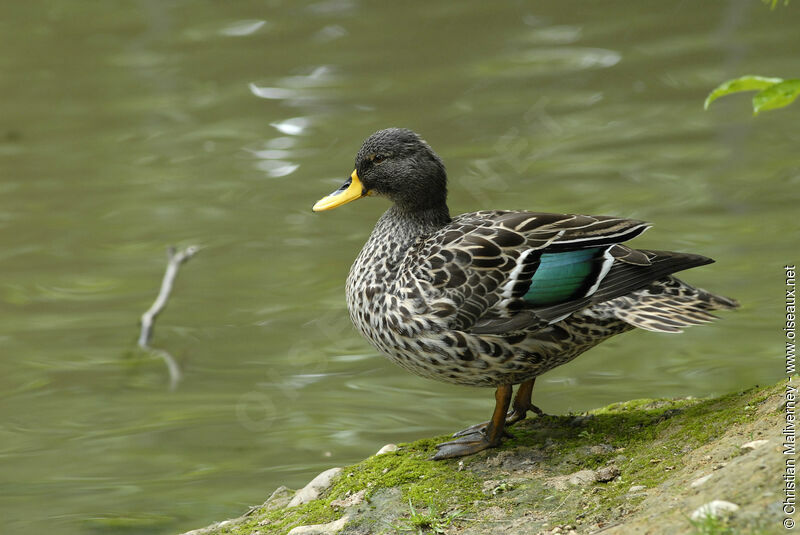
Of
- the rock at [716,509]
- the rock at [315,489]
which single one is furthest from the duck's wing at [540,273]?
the rock at [716,509]

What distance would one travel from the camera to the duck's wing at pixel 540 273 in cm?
440

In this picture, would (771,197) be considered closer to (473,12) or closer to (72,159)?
(473,12)

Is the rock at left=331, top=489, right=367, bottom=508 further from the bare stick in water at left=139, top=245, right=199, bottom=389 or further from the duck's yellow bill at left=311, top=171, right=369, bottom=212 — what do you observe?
the bare stick in water at left=139, top=245, right=199, bottom=389

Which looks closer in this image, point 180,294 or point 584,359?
point 584,359

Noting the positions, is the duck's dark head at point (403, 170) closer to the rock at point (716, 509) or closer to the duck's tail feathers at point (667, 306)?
the duck's tail feathers at point (667, 306)

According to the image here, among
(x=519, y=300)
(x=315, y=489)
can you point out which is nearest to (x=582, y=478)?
(x=519, y=300)

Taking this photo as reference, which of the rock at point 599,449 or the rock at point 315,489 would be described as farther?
the rock at point 315,489

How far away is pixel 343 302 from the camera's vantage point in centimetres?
841

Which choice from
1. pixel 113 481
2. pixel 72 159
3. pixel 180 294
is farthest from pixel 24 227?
pixel 113 481

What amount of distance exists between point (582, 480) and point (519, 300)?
0.79 m

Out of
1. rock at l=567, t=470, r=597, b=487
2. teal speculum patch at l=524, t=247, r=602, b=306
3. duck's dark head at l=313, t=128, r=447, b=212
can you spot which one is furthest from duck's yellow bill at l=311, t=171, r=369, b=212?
rock at l=567, t=470, r=597, b=487

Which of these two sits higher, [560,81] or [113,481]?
[560,81]

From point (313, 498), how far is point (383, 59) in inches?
353

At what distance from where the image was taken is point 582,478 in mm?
4090
